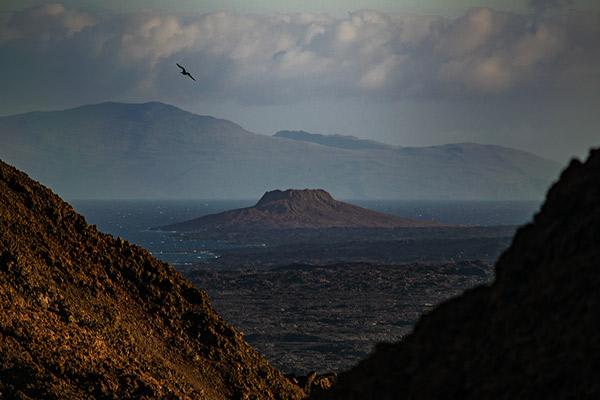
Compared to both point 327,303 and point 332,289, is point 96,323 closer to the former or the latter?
point 327,303

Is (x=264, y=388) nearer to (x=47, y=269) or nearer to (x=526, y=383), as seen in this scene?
(x=47, y=269)

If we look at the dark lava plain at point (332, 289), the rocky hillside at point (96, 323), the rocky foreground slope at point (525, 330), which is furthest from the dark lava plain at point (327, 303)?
the rocky foreground slope at point (525, 330)

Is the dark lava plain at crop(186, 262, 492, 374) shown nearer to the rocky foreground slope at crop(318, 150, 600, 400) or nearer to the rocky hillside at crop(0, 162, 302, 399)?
the rocky hillside at crop(0, 162, 302, 399)

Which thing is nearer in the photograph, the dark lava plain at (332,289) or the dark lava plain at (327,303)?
the dark lava plain at (327,303)

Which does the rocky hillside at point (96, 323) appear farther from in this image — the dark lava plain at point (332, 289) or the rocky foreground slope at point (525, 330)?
the dark lava plain at point (332, 289)

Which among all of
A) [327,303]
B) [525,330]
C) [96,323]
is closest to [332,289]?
[327,303]

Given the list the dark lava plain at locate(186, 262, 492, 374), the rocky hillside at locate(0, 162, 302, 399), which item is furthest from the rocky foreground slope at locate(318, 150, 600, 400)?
the dark lava plain at locate(186, 262, 492, 374)
